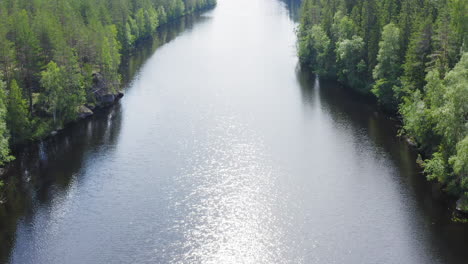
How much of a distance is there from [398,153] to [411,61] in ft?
59.8

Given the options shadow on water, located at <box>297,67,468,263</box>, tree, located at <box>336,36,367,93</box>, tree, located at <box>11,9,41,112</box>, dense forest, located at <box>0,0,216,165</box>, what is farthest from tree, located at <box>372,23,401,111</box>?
tree, located at <box>11,9,41,112</box>

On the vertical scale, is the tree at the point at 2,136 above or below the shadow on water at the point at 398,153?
above

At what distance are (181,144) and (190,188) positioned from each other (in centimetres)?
1605

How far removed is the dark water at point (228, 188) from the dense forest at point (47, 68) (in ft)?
13.0

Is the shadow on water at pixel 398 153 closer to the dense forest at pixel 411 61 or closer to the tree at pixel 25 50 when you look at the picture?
the dense forest at pixel 411 61

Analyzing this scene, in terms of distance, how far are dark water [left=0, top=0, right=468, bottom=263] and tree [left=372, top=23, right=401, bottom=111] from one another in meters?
3.94

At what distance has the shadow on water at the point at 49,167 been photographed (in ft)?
198

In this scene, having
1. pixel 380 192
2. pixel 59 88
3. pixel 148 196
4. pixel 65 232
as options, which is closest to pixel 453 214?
pixel 380 192

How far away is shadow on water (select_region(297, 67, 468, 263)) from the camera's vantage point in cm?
5538

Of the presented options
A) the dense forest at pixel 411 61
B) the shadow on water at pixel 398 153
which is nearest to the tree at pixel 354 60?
the dense forest at pixel 411 61

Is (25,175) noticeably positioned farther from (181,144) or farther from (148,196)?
(181,144)

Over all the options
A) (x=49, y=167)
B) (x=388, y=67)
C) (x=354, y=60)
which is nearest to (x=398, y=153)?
(x=388, y=67)

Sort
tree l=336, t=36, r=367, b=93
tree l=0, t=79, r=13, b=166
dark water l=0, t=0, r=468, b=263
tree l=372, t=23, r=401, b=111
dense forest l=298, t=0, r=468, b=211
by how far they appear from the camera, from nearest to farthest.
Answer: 1. dark water l=0, t=0, r=468, b=263
2. tree l=0, t=79, r=13, b=166
3. dense forest l=298, t=0, r=468, b=211
4. tree l=372, t=23, r=401, b=111
5. tree l=336, t=36, r=367, b=93

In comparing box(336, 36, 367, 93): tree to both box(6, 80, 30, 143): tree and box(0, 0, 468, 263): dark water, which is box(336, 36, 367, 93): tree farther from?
box(6, 80, 30, 143): tree
